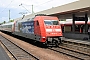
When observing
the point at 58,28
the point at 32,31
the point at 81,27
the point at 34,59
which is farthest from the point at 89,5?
the point at 81,27

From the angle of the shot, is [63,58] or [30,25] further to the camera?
[30,25]

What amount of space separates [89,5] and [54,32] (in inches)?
166

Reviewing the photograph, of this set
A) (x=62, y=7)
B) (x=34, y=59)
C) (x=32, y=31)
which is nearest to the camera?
(x=34, y=59)

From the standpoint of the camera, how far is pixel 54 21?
21766 mm

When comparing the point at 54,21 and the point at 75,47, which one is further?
the point at 54,21

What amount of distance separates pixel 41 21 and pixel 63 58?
725 cm

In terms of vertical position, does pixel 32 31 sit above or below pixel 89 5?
below

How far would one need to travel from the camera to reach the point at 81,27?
4934 centimetres

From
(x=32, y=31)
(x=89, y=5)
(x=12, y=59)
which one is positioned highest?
(x=89, y=5)

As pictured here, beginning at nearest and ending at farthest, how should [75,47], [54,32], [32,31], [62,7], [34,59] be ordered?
[34,59] → [75,47] → [54,32] → [32,31] → [62,7]

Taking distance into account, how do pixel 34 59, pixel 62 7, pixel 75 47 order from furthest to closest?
pixel 62 7 < pixel 75 47 < pixel 34 59

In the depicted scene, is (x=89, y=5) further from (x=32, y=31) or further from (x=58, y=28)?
(x=32, y=31)

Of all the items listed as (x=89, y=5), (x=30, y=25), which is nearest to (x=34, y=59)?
(x=89, y=5)

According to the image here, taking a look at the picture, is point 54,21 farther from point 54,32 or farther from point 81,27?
point 81,27
